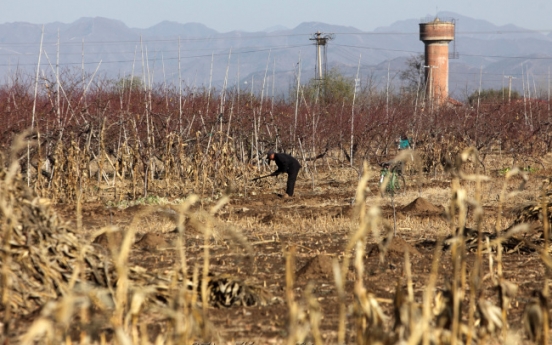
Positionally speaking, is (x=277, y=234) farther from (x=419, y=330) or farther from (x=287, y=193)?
(x=419, y=330)

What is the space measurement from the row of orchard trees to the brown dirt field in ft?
2.77

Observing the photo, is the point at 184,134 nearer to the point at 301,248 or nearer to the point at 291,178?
the point at 291,178

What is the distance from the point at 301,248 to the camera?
8203 mm

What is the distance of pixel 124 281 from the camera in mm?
2602

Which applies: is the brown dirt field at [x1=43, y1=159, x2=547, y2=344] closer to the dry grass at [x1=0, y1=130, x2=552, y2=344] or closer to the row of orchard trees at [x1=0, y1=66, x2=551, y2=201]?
the dry grass at [x1=0, y1=130, x2=552, y2=344]

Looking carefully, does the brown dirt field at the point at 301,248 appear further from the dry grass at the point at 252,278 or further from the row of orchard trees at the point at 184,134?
the row of orchard trees at the point at 184,134

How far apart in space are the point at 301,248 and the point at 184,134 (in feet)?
25.2

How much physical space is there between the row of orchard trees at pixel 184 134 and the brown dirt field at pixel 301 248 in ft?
2.77

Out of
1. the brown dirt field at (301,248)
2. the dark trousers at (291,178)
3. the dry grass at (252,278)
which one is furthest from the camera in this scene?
the dark trousers at (291,178)

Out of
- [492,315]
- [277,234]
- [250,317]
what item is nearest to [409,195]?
[277,234]

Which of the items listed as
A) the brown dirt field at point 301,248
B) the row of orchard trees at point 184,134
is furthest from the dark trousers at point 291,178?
the row of orchard trees at point 184,134

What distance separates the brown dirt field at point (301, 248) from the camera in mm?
5137

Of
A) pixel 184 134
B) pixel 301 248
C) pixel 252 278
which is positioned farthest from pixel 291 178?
pixel 252 278

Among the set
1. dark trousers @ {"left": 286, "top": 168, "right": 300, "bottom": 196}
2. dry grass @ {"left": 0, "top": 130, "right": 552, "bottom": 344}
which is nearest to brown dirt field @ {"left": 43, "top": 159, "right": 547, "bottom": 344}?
dry grass @ {"left": 0, "top": 130, "right": 552, "bottom": 344}
